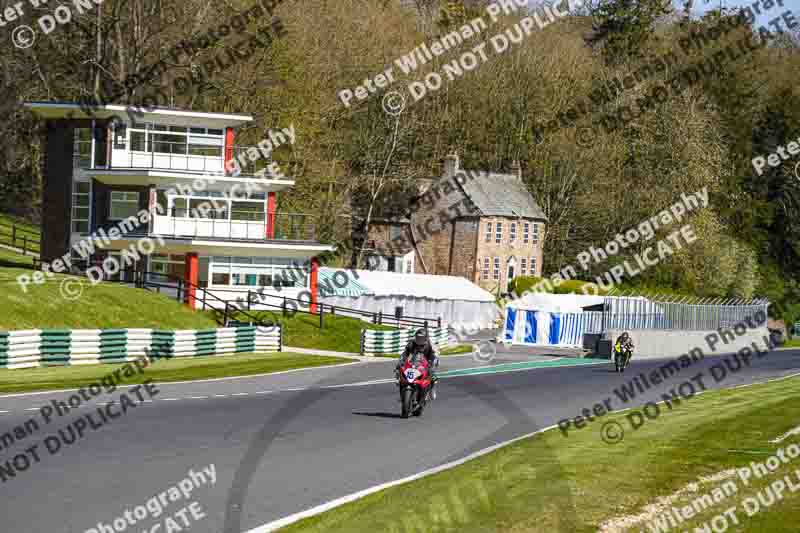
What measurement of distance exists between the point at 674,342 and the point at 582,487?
50355 mm

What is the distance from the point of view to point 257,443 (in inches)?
706

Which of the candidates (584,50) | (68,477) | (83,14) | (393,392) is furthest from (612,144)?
(68,477)

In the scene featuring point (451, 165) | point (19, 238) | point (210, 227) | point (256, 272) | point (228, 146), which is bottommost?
point (256, 272)

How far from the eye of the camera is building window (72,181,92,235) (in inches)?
2133

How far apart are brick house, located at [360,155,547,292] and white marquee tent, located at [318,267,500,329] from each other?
537cm

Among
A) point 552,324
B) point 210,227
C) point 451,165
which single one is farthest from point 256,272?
point 451,165

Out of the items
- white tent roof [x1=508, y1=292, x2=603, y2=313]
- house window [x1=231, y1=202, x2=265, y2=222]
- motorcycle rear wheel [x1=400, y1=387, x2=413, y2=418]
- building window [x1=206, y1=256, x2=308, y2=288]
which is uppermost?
house window [x1=231, y1=202, x2=265, y2=222]

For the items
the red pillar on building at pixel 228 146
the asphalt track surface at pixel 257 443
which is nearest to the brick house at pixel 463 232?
the red pillar on building at pixel 228 146

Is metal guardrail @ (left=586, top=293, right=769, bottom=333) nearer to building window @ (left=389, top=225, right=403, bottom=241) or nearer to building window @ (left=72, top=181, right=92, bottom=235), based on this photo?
building window @ (left=389, top=225, right=403, bottom=241)

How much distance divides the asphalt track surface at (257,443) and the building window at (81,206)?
2331cm

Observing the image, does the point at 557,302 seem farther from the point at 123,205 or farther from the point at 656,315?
the point at 123,205

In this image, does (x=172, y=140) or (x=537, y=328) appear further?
(x=537, y=328)

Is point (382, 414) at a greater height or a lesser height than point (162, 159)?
lesser

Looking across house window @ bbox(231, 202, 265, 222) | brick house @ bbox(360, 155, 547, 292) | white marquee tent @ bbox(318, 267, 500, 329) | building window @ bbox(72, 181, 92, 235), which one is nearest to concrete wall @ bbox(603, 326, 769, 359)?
white marquee tent @ bbox(318, 267, 500, 329)
